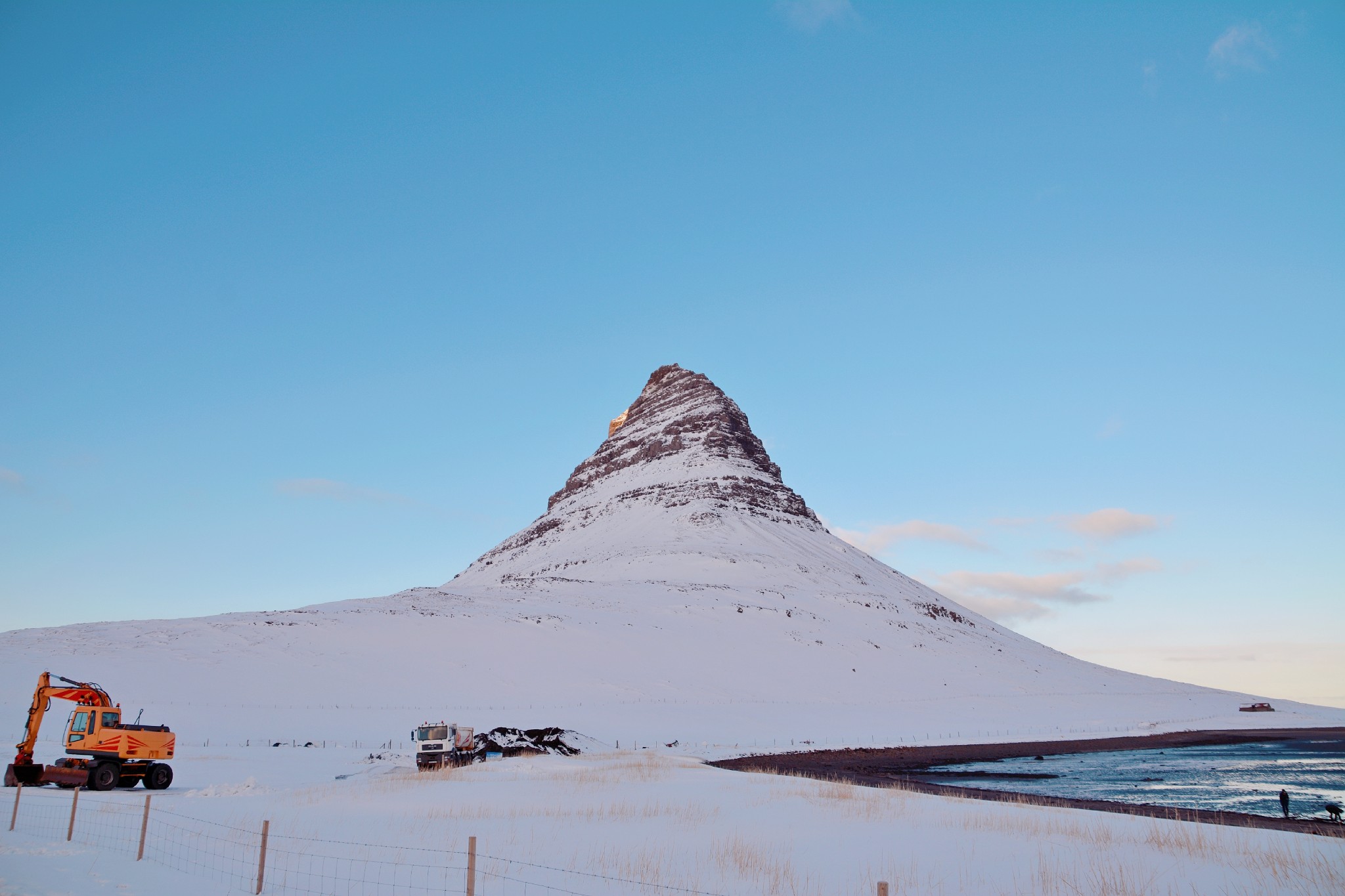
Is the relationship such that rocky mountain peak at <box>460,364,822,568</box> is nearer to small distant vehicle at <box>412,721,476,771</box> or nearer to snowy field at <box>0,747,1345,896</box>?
small distant vehicle at <box>412,721,476,771</box>

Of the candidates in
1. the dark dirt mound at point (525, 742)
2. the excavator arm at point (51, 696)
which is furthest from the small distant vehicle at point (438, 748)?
the excavator arm at point (51, 696)

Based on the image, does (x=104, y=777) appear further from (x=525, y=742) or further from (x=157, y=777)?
(x=525, y=742)

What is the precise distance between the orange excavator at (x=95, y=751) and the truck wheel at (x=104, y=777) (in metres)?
0.02

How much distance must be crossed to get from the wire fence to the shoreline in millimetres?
15297

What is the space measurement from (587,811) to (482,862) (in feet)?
20.2

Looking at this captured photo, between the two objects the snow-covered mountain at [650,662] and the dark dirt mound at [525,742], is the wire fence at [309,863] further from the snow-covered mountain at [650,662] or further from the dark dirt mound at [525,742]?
the snow-covered mountain at [650,662]

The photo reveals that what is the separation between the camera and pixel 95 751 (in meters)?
23.8

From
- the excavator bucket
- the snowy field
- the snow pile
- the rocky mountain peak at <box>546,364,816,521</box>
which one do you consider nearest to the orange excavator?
the excavator bucket

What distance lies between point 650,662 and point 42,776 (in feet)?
155

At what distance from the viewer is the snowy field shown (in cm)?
1264

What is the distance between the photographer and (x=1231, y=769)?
37.8m

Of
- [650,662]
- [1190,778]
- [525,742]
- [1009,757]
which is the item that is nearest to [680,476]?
[650,662]

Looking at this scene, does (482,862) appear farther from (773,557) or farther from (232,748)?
(773,557)

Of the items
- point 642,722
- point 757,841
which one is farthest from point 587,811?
point 642,722
